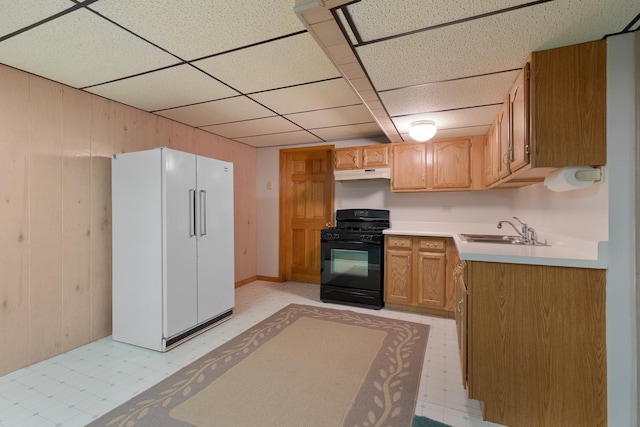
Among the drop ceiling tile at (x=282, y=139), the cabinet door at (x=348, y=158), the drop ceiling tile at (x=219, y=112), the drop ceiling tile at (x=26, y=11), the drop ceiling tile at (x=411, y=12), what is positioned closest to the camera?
the drop ceiling tile at (x=411, y=12)

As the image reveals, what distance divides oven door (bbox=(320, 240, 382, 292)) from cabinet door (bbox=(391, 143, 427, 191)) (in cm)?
85

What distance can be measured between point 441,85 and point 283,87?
1.22 m

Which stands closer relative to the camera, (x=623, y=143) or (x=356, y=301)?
(x=623, y=143)

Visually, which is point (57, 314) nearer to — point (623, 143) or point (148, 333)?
point (148, 333)

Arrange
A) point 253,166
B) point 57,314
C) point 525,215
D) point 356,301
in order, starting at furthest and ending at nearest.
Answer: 1. point 253,166
2. point 356,301
3. point 525,215
4. point 57,314

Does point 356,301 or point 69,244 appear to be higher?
point 69,244

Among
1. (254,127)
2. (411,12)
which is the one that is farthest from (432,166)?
(411,12)

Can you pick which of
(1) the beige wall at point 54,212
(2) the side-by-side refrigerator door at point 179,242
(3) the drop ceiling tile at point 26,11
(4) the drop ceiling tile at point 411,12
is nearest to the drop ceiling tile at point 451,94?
(4) the drop ceiling tile at point 411,12

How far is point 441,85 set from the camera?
2.06m

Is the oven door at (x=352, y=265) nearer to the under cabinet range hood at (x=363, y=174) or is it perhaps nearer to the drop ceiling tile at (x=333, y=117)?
the under cabinet range hood at (x=363, y=174)

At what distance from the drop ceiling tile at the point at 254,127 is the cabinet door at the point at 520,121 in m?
2.21

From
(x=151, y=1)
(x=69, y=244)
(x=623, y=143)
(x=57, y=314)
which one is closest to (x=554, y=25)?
(x=623, y=143)

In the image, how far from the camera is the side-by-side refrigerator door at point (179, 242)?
96.7 inches

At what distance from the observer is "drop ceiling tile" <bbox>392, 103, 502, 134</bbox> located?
258 centimetres
